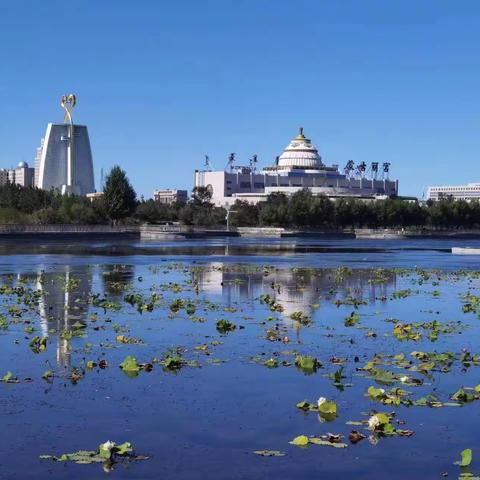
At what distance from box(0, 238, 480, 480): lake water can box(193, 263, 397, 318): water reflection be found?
3.67ft

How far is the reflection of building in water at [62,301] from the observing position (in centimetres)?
2012

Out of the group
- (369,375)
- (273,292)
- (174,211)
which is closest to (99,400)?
(369,375)

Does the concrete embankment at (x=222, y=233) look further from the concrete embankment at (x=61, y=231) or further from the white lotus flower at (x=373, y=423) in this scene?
the white lotus flower at (x=373, y=423)

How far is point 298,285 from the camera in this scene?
3525 centimetres

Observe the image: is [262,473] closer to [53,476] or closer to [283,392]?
[53,476]

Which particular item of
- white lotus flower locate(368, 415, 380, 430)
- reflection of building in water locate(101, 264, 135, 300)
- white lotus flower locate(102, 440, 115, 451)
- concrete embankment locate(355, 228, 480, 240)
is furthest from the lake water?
concrete embankment locate(355, 228, 480, 240)

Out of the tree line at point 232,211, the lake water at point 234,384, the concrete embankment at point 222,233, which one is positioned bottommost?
the lake water at point 234,384

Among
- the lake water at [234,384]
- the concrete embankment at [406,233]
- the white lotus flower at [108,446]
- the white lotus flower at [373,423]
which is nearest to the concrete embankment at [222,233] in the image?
the concrete embankment at [406,233]

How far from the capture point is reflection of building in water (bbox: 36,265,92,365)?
66.0ft

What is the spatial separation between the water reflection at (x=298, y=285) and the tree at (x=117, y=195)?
89.0m

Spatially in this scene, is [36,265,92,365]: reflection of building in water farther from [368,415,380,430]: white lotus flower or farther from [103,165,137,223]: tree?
[103,165,137,223]: tree

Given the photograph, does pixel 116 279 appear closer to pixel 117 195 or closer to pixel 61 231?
pixel 61 231

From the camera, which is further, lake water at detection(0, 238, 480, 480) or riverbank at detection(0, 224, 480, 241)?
riverbank at detection(0, 224, 480, 241)

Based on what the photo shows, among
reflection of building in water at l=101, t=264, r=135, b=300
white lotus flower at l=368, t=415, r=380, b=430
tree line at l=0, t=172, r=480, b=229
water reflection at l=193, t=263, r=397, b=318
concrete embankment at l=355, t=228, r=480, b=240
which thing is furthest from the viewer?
concrete embankment at l=355, t=228, r=480, b=240
